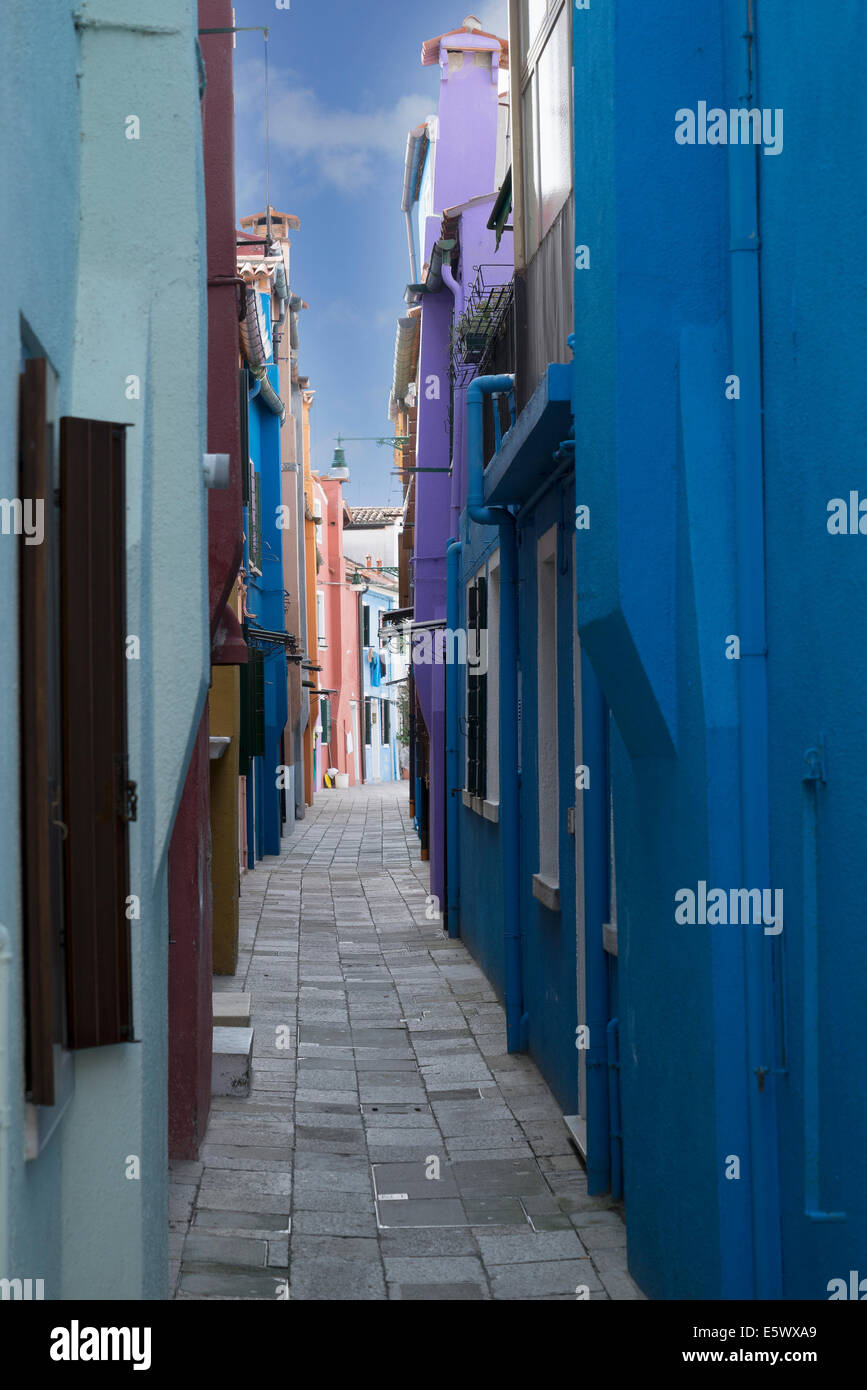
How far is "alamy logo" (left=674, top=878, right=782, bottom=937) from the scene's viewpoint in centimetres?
441

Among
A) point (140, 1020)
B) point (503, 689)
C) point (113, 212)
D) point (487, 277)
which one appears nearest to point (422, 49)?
point (487, 277)

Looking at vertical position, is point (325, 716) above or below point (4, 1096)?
above

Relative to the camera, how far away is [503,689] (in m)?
9.73

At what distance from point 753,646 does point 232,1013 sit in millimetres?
5595

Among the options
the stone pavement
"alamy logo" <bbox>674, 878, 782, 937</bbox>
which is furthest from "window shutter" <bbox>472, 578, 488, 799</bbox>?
"alamy logo" <bbox>674, 878, 782, 937</bbox>

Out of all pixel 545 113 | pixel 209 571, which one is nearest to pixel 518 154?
pixel 545 113

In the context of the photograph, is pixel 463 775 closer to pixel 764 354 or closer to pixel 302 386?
pixel 764 354

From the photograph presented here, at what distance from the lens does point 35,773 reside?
3.71 m

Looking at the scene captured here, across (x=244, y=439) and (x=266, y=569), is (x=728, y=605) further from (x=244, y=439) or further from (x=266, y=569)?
(x=266, y=569)

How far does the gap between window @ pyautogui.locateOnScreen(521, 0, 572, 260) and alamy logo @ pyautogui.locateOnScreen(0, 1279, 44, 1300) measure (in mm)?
5581

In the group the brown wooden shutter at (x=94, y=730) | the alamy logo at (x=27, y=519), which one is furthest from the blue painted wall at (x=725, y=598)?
the alamy logo at (x=27, y=519)
